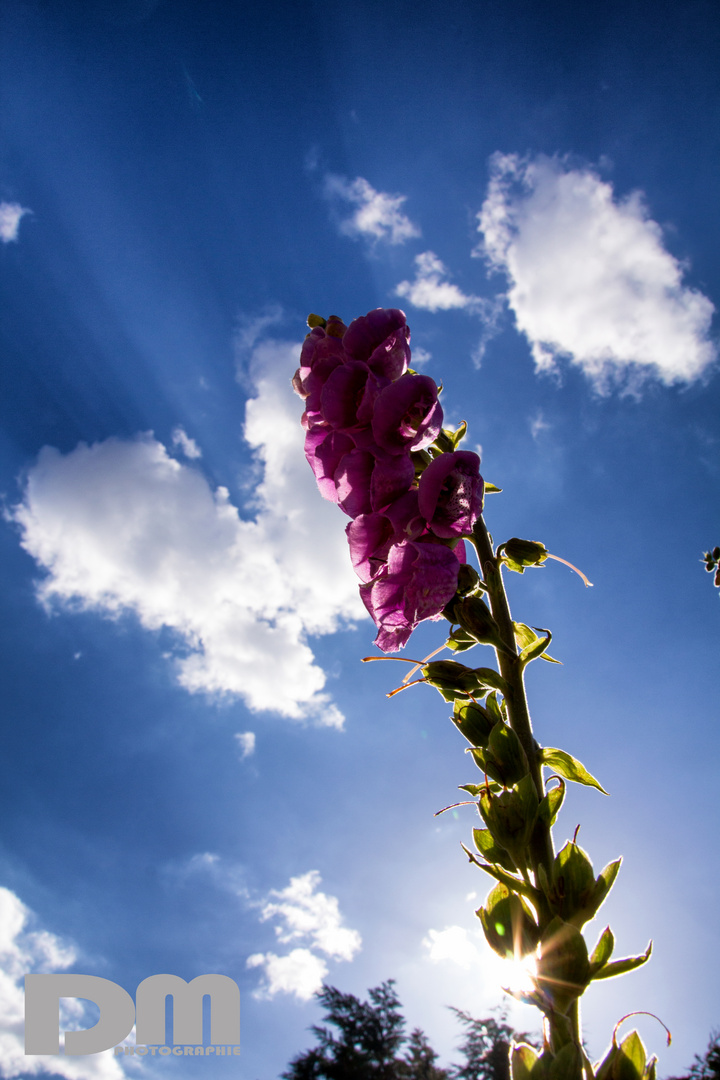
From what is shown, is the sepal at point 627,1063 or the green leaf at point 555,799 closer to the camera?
the sepal at point 627,1063

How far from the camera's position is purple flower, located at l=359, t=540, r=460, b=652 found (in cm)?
95

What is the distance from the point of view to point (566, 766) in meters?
0.93

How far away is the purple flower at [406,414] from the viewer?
3.43 feet

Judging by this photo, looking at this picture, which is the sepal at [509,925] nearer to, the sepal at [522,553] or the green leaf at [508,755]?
the green leaf at [508,755]

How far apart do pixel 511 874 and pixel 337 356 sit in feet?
3.53

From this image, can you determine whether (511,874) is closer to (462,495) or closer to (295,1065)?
(462,495)

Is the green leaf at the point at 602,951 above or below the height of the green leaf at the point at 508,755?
below

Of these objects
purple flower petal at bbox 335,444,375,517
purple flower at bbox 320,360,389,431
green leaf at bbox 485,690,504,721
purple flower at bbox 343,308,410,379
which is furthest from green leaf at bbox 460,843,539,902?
purple flower at bbox 343,308,410,379

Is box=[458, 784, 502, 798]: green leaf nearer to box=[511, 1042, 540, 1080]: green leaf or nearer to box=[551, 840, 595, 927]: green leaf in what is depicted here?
box=[551, 840, 595, 927]: green leaf

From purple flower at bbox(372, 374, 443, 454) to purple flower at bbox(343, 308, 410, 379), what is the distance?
0.14 metres

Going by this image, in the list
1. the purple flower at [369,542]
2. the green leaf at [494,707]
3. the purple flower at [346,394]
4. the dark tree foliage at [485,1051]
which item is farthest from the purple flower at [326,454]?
the dark tree foliage at [485,1051]

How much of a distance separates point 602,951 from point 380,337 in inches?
47.2

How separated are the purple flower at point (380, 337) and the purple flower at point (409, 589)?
1.44 feet

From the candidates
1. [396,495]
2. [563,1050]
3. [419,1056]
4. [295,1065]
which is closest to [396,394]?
[396,495]
